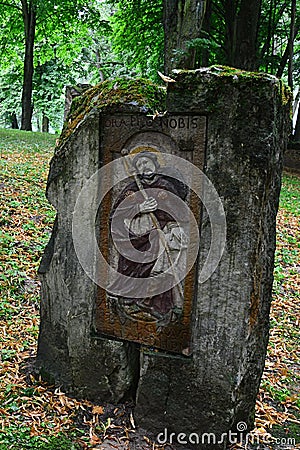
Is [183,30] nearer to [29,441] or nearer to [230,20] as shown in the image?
[230,20]

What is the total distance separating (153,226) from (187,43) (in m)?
5.92

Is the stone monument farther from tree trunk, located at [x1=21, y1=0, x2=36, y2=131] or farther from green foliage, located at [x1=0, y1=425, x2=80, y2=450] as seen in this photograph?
tree trunk, located at [x1=21, y1=0, x2=36, y2=131]

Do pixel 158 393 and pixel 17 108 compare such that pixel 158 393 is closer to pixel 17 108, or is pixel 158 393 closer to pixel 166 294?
pixel 166 294

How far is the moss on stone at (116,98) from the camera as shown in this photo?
3.22 metres

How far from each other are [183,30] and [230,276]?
22.2 feet

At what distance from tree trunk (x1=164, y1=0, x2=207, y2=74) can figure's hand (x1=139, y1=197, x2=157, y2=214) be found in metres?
5.75

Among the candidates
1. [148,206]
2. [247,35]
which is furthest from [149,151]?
[247,35]

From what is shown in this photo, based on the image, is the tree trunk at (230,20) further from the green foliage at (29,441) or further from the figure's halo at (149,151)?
the green foliage at (29,441)

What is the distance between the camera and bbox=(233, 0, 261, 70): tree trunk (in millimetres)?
12328

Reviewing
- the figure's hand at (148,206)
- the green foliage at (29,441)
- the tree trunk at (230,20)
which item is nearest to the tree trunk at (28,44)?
the tree trunk at (230,20)

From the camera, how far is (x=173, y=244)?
10.4ft

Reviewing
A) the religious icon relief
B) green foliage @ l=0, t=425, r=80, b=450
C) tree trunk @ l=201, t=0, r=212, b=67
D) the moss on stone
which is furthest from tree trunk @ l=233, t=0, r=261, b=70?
green foliage @ l=0, t=425, r=80, b=450

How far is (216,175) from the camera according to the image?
9.76ft

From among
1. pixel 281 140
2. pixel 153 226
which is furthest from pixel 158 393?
pixel 281 140
